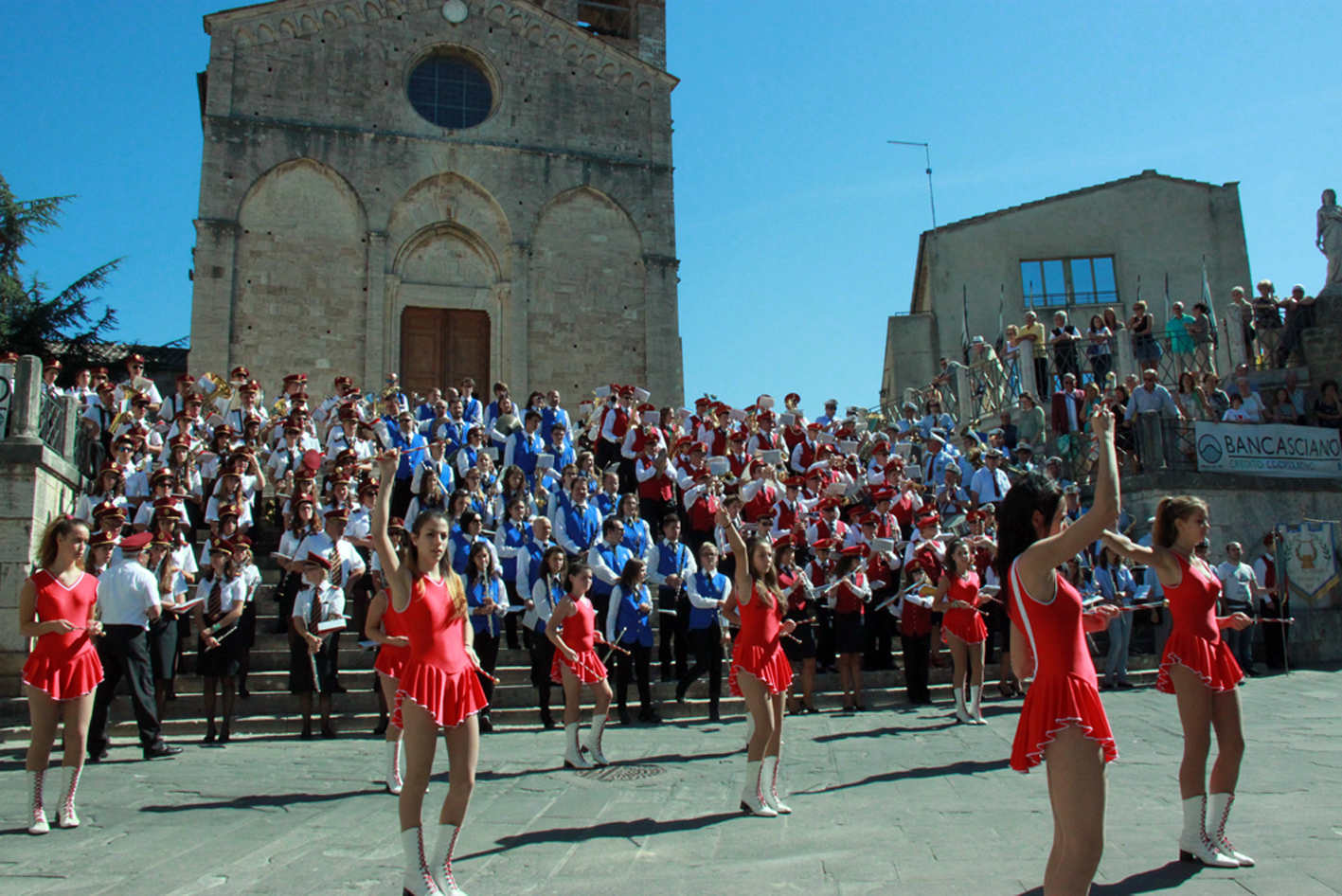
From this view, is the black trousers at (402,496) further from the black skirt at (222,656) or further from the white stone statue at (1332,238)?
the white stone statue at (1332,238)

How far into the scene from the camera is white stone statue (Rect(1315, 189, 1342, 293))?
58.2 ft

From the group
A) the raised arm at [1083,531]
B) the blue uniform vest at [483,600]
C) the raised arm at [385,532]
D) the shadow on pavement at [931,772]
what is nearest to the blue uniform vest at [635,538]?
the blue uniform vest at [483,600]

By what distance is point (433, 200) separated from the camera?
24.7 m

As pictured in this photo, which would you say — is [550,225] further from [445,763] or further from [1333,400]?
[445,763]

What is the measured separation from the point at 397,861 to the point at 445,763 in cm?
349

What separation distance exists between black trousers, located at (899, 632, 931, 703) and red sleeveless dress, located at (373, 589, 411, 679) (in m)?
6.87

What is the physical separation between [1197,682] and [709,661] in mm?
6133

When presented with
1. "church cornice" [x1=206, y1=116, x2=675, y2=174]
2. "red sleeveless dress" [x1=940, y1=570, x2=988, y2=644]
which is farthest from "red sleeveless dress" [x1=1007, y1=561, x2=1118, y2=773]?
"church cornice" [x1=206, y1=116, x2=675, y2=174]

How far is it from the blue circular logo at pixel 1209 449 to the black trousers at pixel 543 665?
33.2ft

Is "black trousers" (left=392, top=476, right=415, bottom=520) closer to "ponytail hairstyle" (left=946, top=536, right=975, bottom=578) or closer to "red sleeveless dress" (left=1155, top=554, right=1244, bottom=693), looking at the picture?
"ponytail hairstyle" (left=946, top=536, right=975, bottom=578)

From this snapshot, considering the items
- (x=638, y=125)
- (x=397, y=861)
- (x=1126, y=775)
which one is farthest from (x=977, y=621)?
(x=638, y=125)

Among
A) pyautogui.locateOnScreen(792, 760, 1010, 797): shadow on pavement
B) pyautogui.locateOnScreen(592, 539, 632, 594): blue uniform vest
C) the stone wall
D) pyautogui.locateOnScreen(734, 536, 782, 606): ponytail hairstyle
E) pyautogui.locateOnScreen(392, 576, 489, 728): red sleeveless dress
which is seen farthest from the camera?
the stone wall

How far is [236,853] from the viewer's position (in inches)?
217

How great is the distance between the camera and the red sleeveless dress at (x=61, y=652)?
6316 millimetres
